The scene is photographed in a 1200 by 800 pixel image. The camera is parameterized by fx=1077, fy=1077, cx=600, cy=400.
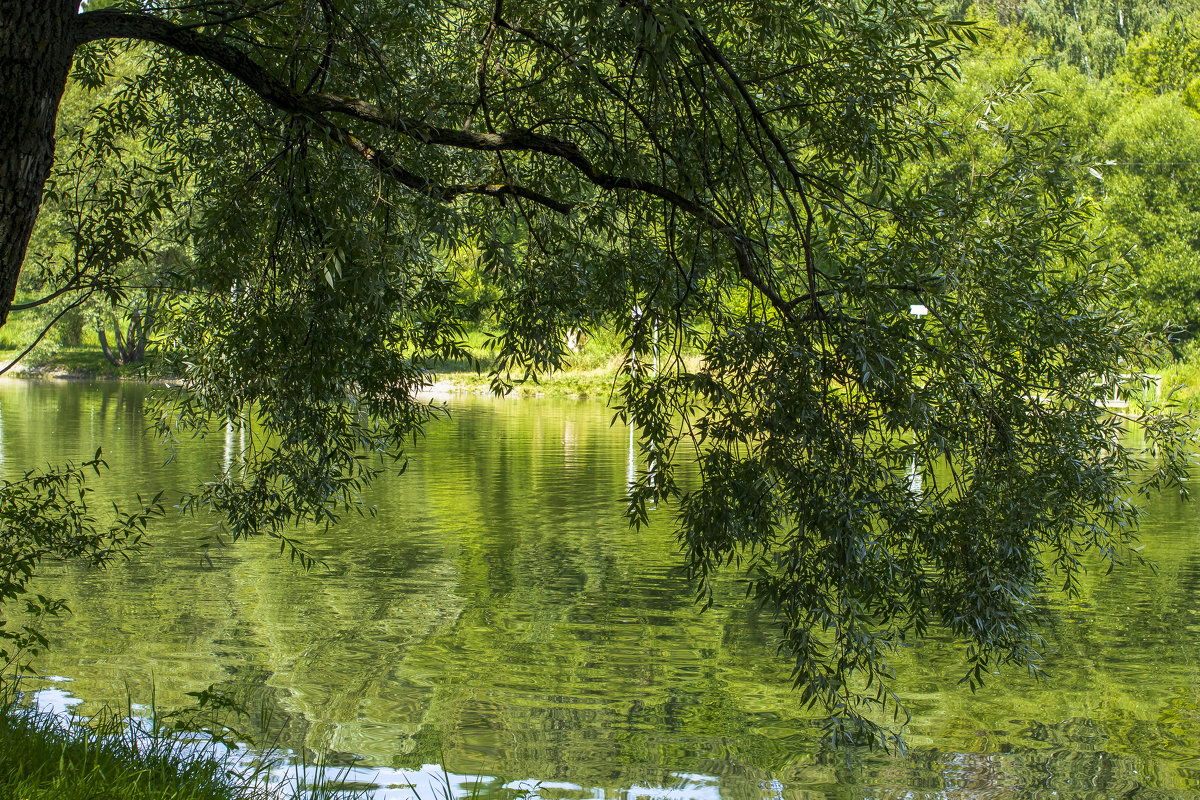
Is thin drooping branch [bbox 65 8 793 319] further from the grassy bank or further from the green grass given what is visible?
the grassy bank

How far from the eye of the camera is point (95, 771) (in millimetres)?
4750

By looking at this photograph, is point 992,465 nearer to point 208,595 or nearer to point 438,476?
point 208,595

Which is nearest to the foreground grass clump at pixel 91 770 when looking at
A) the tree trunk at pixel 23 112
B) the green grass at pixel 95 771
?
the green grass at pixel 95 771

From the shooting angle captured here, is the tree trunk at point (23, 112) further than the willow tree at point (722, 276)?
No

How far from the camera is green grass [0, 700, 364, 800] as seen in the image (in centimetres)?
444

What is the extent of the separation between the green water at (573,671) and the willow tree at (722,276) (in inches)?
71.0

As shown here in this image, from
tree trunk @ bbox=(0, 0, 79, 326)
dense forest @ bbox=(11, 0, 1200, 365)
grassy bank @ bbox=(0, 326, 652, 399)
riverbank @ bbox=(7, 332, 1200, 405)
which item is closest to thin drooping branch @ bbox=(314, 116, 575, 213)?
dense forest @ bbox=(11, 0, 1200, 365)

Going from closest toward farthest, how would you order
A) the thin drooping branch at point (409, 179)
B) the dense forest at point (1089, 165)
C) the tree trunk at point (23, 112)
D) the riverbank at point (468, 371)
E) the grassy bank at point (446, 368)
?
1. the tree trunk at point (23, 112)
2. the thin drooping branch at point (409, 179)
3. the dense forest at point (1089, 165)
4. the riverbank at point (468, 371)
5. the grassy bank at point (446, 368)

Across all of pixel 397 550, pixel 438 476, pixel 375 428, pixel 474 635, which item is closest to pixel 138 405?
pixel 438 476

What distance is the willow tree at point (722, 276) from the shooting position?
215 inches

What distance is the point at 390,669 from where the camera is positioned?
31.9 feet

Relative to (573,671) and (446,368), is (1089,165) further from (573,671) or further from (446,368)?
(446,368)

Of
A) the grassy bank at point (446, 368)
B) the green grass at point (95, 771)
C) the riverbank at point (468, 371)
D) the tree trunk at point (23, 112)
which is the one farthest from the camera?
the grassy bank at point (446, 368)

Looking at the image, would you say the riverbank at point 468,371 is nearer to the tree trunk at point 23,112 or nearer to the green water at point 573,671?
the green water at point 573,671
